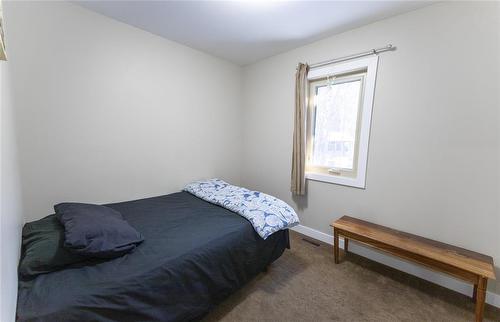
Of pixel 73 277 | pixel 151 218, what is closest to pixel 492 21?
pixel 151 218

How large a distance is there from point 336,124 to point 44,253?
2.70 m

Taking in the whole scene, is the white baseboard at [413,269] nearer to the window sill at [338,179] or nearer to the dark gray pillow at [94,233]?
the window sill at [338,179]

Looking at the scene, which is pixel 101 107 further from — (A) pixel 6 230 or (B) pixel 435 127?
(B) pixel 435 127

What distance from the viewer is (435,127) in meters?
1.78

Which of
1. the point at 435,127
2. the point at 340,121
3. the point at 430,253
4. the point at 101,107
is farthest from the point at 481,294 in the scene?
the point at 101,107

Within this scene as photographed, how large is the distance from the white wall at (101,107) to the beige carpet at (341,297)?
161 centimetres

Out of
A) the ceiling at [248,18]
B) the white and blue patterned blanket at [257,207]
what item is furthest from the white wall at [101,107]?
the white and blue patterned blanket at [257,207]

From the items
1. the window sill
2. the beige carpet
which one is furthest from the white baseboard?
the window sill

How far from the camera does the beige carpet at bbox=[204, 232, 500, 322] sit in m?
1.51

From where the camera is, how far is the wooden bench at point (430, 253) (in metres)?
1.40

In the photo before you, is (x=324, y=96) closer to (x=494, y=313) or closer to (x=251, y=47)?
(x=251, y=47)

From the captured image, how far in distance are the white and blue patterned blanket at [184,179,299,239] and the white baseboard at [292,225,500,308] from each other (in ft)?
2.83

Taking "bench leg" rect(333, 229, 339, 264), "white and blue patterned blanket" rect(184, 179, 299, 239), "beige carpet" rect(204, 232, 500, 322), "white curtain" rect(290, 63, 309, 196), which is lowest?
"beige carpet" rect(204, 232, 500, 322)

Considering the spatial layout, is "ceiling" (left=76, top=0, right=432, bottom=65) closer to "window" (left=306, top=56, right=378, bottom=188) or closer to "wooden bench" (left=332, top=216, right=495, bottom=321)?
"window" (left=306, top=56, right=378, bottom=188)
